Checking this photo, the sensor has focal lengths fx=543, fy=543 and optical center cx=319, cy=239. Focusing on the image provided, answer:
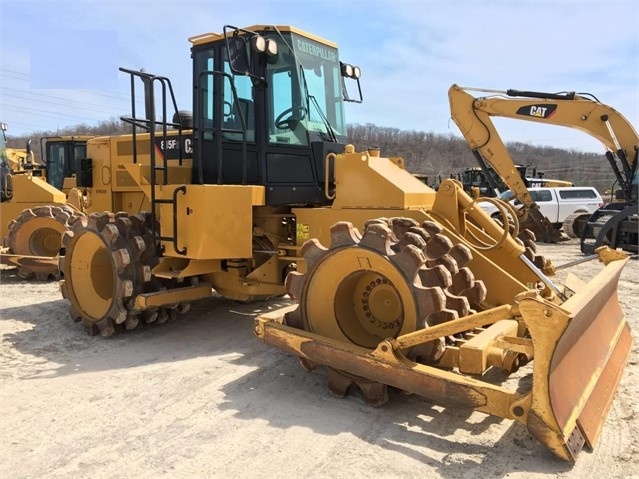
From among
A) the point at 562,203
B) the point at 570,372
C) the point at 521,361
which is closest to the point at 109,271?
the point at 521,361

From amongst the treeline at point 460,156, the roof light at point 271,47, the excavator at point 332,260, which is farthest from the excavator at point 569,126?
the treeline at point 460,156

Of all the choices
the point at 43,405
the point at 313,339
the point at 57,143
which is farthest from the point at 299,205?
the point at 57,143

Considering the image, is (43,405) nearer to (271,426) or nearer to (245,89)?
(271,426)

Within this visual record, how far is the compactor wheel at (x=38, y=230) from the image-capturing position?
886cm

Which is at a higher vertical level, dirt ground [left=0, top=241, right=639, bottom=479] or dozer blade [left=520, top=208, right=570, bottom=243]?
dozer blade [left=520, top=208, right=570, bottom=243]

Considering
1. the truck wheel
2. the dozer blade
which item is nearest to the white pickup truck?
the truck wheel

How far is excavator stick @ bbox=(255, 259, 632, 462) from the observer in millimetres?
2996

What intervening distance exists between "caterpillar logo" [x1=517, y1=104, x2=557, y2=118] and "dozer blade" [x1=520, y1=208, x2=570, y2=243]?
3303 millimetres

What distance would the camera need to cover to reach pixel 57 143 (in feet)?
43.7

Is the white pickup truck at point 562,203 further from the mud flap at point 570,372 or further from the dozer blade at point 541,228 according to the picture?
the mud flap at point 570,372

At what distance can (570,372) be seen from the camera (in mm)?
3289

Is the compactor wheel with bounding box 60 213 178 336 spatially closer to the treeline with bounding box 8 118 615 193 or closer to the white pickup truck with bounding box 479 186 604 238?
the white pickup truck with bounding box 479 186 604 238

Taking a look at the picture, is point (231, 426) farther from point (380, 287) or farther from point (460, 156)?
point (460, 156)

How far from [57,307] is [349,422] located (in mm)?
4864
